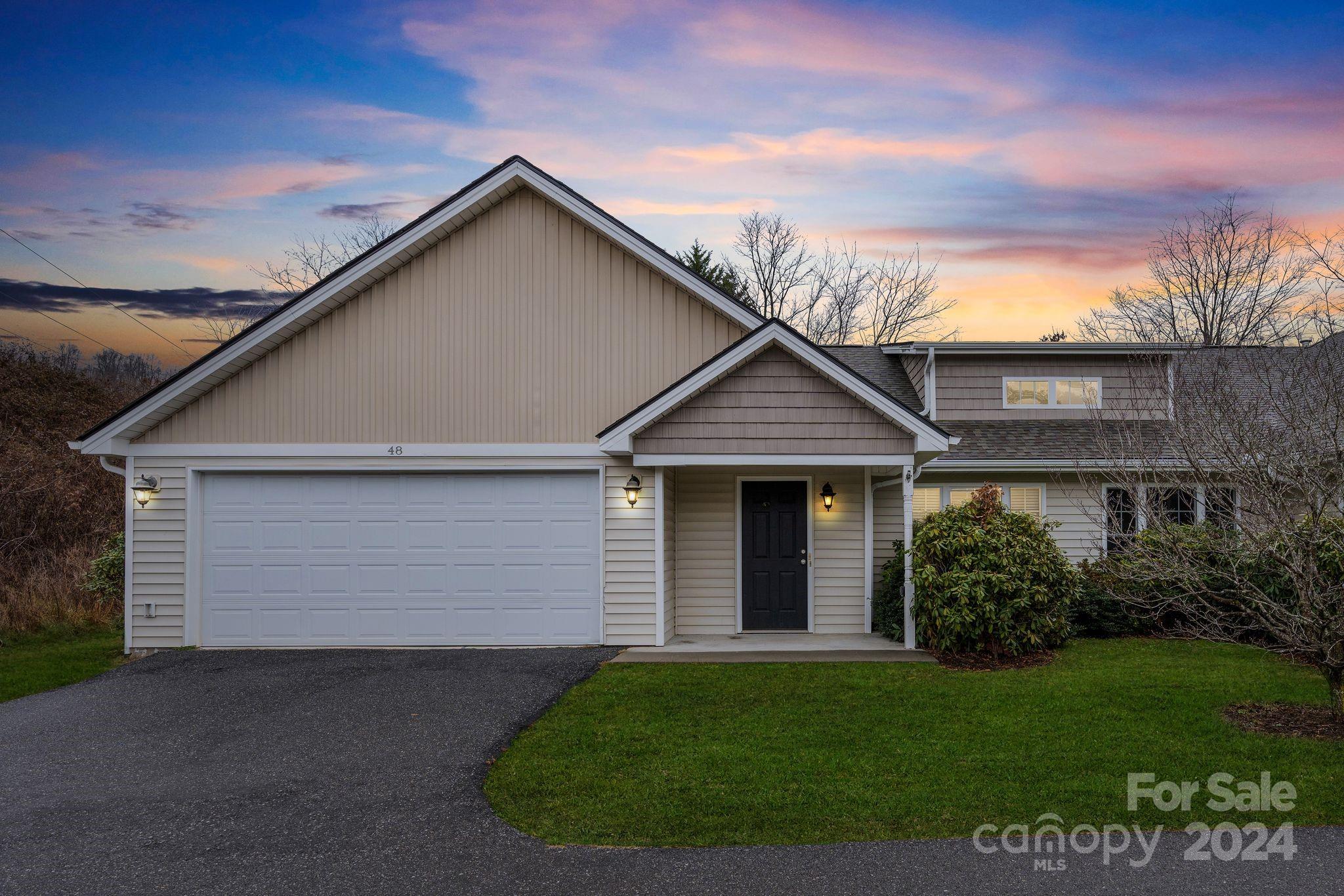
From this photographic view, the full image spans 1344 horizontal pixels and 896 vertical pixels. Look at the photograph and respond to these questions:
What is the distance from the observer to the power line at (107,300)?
2009cm

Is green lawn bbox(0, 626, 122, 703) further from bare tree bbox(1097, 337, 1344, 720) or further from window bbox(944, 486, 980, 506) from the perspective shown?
window bbox(944, 486, 980, 506)

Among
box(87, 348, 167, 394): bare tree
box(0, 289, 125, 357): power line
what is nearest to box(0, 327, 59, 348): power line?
box(0, 289, 125, 357): power line

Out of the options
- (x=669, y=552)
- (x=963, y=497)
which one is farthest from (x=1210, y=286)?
(x=669, y=552)

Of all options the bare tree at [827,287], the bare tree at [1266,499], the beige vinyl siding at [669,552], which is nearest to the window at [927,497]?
the beige vinyl siding at [669,552]

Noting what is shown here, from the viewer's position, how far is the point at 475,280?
1202 centimetres

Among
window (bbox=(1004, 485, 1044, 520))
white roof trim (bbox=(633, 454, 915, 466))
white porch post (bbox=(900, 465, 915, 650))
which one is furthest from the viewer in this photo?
window (bbox=(1004, 485, 1044, 520))

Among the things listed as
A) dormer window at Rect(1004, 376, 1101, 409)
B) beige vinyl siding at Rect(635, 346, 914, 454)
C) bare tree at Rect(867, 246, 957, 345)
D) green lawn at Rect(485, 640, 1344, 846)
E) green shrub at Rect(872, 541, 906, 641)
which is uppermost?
bare tree at Rect(867, 246, 957, 345)

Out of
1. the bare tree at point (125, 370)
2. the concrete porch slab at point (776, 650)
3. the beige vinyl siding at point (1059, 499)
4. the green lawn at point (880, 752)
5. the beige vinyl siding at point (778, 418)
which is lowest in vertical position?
the concrete porch slab at point (776, 650)

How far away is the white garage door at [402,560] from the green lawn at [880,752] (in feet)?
7.67

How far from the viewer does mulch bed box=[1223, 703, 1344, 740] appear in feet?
22.7

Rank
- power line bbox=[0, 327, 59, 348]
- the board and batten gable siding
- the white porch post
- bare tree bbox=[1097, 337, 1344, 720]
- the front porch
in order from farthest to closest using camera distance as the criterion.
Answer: power line bbox=[0, 327, 59, 348] → the front porch → the board and batten gable siding → the white porch post → bare tree bbox=[1097, 337, 1344, 720]

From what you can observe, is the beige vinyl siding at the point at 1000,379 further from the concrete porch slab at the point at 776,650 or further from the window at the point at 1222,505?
the window at the point at 1222,505

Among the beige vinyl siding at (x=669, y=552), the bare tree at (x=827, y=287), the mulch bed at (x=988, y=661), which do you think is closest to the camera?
the mulch bed at (x=988, y=661)

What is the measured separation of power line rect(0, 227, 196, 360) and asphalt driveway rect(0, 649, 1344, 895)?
51.4 ft
